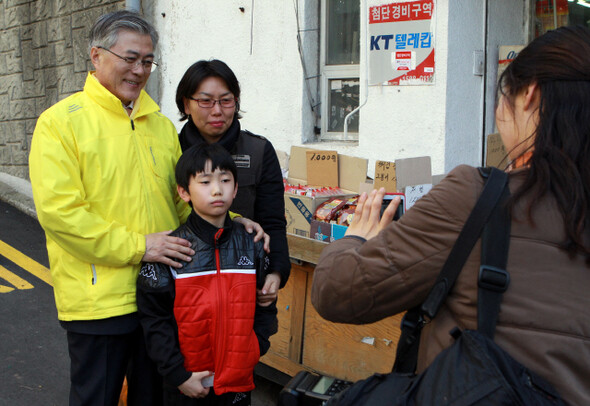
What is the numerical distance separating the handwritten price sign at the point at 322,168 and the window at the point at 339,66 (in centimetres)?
148

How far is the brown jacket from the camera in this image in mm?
1142

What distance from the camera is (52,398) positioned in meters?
3.44

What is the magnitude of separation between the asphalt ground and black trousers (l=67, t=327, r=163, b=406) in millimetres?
1422

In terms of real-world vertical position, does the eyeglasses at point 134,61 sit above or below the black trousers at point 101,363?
above

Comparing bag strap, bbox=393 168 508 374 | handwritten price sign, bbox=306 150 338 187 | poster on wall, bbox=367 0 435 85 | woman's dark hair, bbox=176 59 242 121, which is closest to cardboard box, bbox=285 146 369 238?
handwritten price sign, bbox=306 150 338 187

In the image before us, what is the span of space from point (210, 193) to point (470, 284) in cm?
120

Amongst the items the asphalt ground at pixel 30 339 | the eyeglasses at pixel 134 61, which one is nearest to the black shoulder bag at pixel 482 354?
the eyeglasses at pixel 134 61

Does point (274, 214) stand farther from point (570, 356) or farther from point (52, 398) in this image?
point (52, 398)

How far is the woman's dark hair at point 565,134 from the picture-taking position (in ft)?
3.77

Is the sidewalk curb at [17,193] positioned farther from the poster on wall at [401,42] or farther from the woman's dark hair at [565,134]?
the woman's dark hair at [565,134]

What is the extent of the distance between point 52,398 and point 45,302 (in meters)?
1.55

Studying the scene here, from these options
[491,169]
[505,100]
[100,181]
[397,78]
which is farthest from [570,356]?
[397,78]

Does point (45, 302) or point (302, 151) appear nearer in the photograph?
point (302, 151)

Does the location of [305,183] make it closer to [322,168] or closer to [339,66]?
[322,168]
